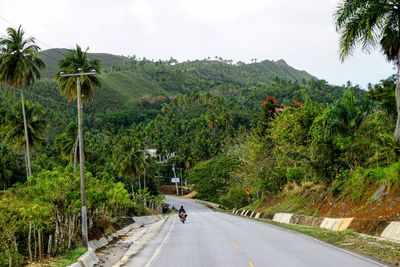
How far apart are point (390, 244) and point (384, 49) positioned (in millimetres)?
10287

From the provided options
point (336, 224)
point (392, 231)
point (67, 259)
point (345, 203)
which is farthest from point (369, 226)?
point (67, 259)

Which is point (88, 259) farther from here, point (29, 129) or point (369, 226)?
point (29, 129)

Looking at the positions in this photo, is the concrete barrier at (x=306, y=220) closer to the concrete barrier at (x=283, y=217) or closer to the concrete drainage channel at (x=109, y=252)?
the concrete barrier at (x=283, y=217)

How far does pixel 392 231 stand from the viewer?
20.8 meters

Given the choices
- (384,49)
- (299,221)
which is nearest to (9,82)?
(299,221)

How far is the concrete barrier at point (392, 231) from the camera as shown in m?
20.2

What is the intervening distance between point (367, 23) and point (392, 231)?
9.06m

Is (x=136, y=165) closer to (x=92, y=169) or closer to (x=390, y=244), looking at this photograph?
(x=92, y=169)

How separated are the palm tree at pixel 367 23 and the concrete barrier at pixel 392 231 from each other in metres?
7.72

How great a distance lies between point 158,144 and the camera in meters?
153

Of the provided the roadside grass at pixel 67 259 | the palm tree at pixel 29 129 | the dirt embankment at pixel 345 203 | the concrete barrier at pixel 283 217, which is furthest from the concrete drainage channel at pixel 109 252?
the palm tree at pixel 29 129

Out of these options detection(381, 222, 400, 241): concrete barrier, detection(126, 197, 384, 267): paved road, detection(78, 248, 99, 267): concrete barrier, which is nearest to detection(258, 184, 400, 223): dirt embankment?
detection(381, 222, 400, 241): concrete barrier

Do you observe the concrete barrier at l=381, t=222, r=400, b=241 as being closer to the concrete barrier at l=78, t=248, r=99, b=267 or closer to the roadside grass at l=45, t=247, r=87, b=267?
the concrete barrier at l=78, t=248, r=99, b=267

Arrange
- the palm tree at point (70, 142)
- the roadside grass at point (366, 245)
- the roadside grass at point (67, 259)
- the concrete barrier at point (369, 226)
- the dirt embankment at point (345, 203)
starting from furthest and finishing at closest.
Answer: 1. the palm tree at point (70, 142)
2. the dirt embankment at point (345, 203)
3. the concrete barrier at point (369, 226)
4. the roadside grass at point (67, 259)
5. the roadside grass at point (366, 245)
